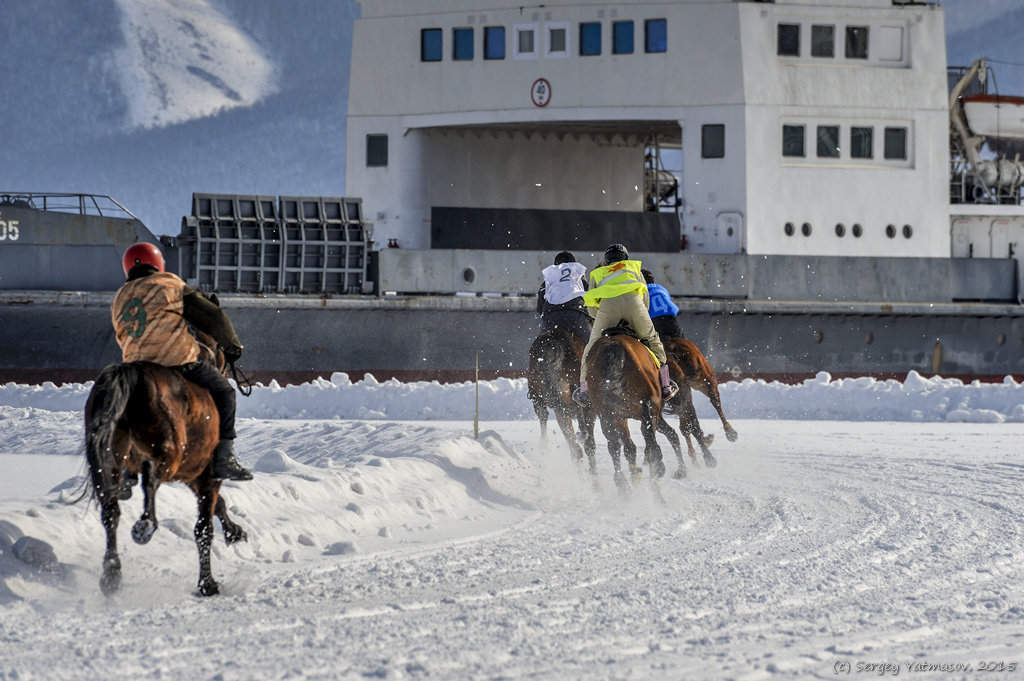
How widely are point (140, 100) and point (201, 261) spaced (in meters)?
184

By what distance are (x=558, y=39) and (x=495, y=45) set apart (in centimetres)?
105

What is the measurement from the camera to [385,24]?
2073 centimetres

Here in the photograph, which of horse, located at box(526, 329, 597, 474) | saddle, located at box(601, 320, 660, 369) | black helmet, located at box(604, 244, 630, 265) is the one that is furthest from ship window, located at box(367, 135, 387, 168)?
saddle, located at box(601, 320, 660, 369)

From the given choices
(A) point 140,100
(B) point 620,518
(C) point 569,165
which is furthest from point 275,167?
(B) point 620,518

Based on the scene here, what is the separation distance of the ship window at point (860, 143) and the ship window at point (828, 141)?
29cm

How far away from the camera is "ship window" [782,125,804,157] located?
64.9ft

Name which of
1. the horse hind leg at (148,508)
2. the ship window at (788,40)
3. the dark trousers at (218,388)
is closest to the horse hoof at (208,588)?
the horse hind leg at (148,508)

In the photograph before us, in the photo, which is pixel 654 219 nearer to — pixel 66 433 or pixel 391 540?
pixel 66 433

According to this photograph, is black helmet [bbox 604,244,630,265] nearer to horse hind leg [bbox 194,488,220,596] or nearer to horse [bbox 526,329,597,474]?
horse [bbox 526,329,597,474]

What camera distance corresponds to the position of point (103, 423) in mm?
4738

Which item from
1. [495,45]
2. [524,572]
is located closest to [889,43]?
[495,45]

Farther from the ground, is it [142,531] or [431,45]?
[431,45]

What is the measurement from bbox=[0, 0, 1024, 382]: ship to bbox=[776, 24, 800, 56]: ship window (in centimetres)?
3

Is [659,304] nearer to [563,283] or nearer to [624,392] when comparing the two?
[563,283]
